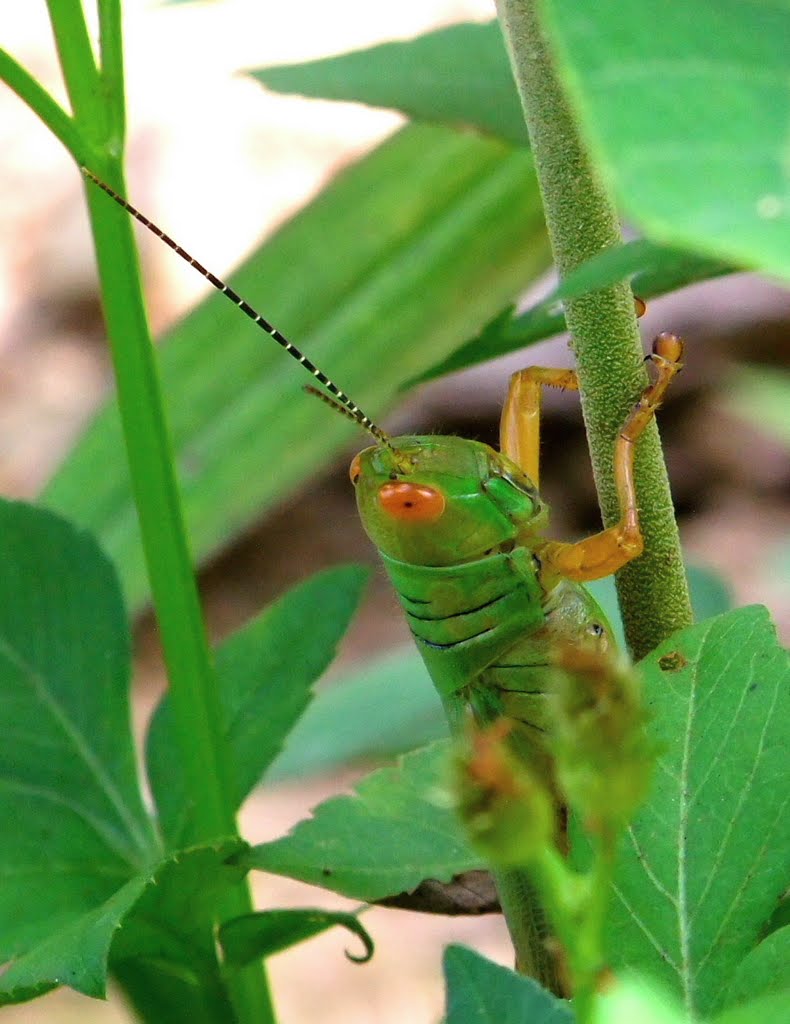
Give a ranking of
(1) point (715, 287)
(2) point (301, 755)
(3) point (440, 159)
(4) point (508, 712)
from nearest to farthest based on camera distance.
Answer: (4) point (508, 712), (2) point (301, 755), (3) point (440, 159), (1) point (715, 287)

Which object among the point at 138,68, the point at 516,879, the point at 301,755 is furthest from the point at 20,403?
the point at 516,879

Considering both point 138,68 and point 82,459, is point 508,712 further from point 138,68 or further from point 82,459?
point 138,68

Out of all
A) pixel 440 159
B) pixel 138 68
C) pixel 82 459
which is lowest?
pixel 82 459

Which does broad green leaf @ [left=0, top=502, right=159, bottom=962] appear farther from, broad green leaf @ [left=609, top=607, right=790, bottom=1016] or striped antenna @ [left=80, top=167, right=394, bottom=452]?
broad green leaf @ [left=609, top=607, right=790, bottom=1016]

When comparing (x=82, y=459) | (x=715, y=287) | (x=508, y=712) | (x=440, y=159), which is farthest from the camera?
(x=715, y=287)

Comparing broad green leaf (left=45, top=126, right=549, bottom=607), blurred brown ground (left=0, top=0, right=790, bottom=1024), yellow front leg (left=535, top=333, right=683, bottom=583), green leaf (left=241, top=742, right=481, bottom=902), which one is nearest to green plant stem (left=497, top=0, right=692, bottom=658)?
yellow front leg (left=535, top=333, right=683, bottom=583)

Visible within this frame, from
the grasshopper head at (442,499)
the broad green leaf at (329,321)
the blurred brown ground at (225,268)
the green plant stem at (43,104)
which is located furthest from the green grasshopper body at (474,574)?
the blurred brown ground at (225,268)

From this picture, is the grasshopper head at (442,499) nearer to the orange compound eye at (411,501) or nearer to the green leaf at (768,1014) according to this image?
the orange compound eye at (411,501)
